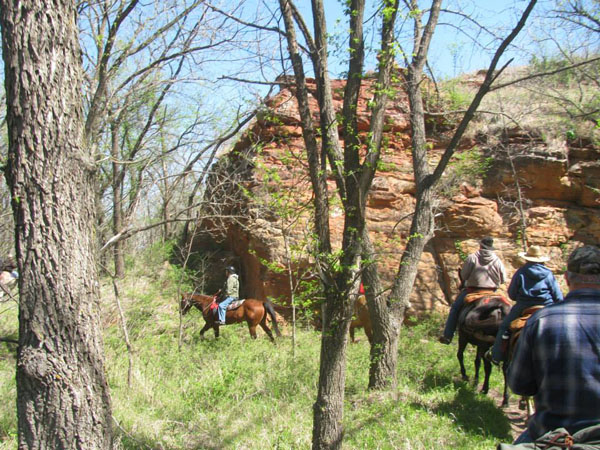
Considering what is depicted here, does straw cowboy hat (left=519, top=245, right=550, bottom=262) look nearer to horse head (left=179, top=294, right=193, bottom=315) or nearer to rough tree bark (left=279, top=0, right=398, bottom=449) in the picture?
rough tree bark (left=279, top=0, right=398, bottom=449)

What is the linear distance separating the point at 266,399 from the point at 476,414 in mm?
3019

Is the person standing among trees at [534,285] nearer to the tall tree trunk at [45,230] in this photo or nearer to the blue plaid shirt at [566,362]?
the blue plaid shirt at [566,362]

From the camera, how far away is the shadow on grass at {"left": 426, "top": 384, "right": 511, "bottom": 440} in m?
6.14

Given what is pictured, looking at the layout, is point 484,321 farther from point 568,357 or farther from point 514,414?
point 568,357

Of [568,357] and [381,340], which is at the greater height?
[568,357]

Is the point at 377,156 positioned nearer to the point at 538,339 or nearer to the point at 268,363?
the point at 538,339

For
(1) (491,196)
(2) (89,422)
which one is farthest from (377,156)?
(1) (491,196)

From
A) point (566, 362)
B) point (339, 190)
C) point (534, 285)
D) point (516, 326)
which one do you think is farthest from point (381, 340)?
point (566, 362)

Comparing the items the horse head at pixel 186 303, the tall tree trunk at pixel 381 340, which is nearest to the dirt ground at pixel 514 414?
the tall tree trunk at pixel 381 340

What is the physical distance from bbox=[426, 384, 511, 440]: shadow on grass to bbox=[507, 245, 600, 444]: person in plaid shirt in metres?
3.65

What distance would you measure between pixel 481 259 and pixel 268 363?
4.37 m

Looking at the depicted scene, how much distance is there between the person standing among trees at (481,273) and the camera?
853 cm

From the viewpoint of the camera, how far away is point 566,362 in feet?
8.61

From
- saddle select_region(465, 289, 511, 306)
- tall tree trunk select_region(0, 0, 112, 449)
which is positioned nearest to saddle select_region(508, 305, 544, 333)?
saddle select_region(465, 289, 511, 306)
